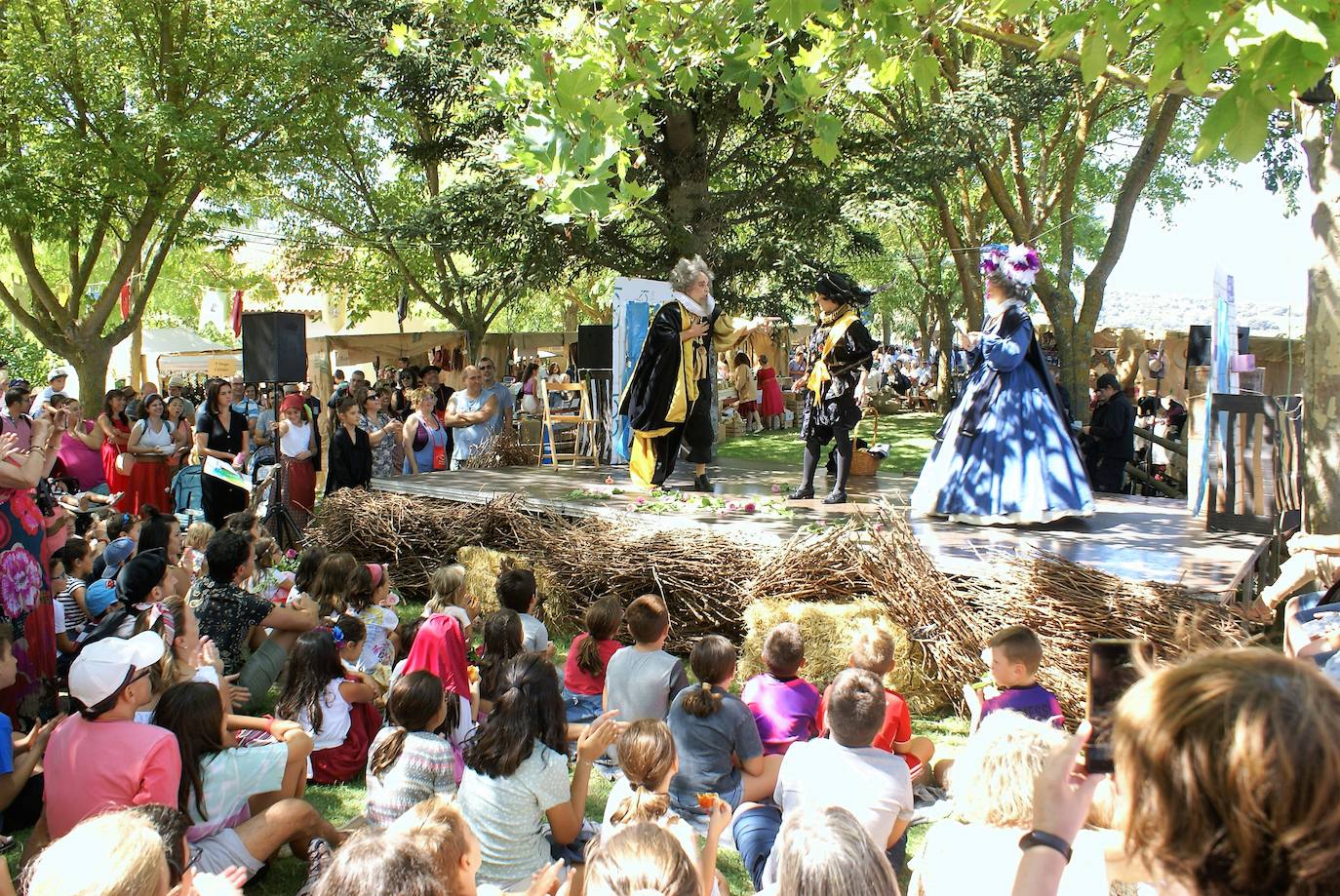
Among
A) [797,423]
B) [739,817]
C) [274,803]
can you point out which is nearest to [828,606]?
[739,817]

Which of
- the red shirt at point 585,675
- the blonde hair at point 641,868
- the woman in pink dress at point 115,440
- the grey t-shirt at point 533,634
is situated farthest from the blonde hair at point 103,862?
the woman in pink dress at point 115,440

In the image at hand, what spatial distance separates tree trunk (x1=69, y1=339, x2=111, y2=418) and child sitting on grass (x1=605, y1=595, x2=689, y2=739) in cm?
1334

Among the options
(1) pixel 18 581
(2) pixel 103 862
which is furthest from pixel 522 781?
(1) pixel 18 581

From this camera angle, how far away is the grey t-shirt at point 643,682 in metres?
4.48

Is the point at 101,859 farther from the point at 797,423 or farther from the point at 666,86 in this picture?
the point at 797,423

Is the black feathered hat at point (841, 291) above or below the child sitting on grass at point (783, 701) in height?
above

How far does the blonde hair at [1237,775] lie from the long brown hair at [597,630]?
3801 millimetres

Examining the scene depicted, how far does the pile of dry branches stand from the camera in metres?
5.09

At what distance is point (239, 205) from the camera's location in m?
27.1

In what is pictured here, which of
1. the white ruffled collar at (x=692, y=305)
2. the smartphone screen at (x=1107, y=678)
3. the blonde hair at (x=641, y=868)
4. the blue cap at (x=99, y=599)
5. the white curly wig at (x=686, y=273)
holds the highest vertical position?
the white curly wig at (x=686, y=273)

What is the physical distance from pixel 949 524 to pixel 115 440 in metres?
8.21

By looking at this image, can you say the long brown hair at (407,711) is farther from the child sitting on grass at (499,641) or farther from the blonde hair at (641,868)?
the blonde hair at (641,868)

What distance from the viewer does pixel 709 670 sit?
4.08 m

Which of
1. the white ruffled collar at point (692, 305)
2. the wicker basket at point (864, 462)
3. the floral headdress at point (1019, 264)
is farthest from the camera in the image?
the wicker basket at point (864, 462)
